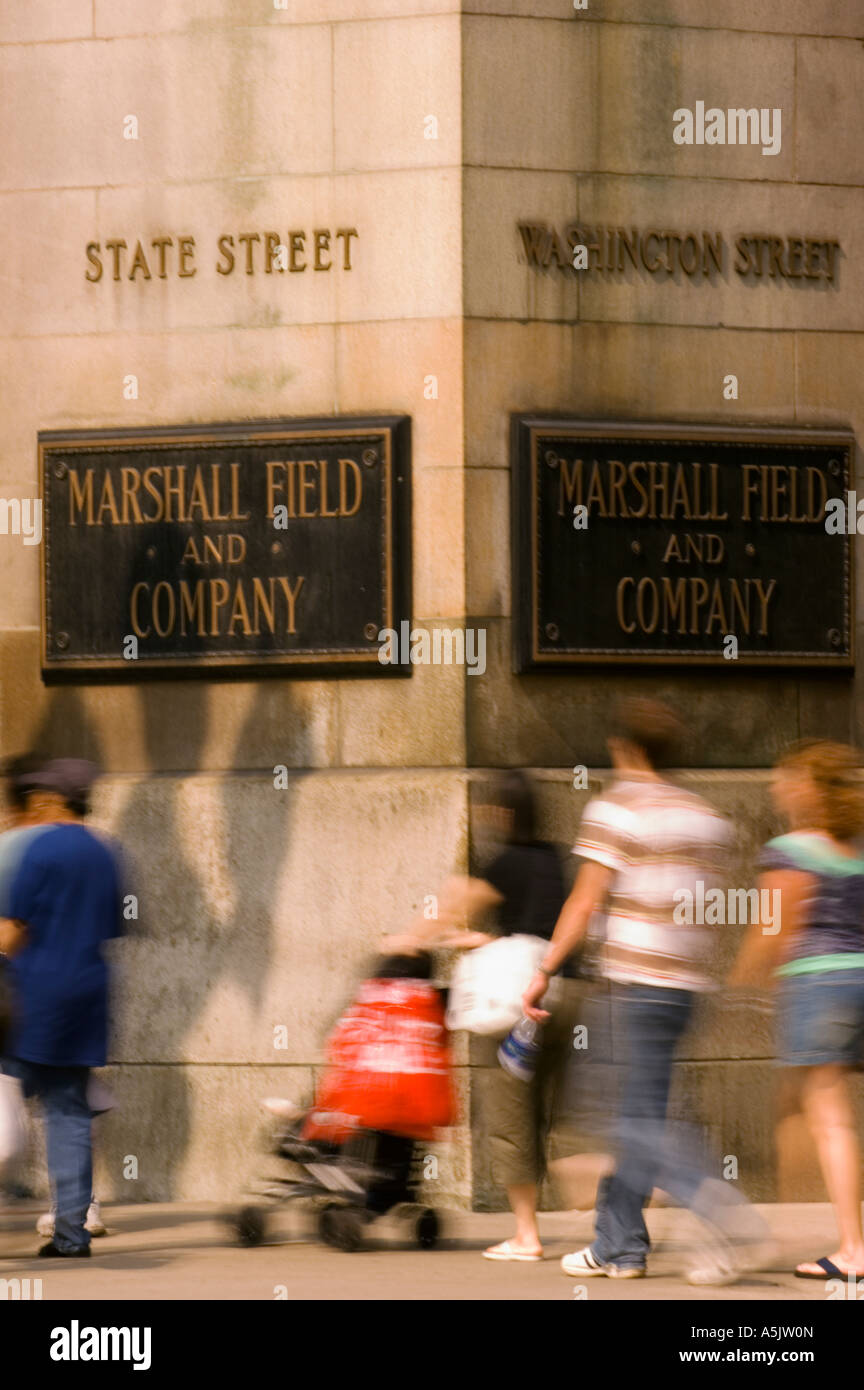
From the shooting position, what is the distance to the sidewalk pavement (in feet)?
25.3

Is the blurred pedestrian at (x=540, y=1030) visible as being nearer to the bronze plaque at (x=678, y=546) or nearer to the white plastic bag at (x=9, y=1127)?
the white plastic bag at (x=9, y=1127)

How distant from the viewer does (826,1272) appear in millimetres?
7930

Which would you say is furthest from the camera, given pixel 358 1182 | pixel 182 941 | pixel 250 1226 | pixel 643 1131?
pixel 182 941

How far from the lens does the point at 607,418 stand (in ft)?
34.3

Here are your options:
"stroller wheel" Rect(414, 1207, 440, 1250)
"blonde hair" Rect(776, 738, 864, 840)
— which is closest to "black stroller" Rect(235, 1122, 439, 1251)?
"stroller wheel" Rect(414, 1207, 440, 1250)

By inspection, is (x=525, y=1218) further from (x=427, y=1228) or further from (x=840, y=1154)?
(x=840, y=1154)

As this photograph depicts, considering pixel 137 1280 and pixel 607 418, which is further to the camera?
pixel 607 418

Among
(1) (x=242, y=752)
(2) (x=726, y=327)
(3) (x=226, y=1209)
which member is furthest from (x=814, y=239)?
(3) (x=226, y=1209)

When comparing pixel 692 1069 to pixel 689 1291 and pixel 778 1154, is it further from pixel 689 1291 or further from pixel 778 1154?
pixel 689 1291

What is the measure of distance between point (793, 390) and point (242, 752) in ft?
9.67

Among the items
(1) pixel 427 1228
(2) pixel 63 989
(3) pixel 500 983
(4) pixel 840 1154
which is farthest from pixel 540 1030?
(2) pixel 63 989

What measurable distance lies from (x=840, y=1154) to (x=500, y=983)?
1363 mm

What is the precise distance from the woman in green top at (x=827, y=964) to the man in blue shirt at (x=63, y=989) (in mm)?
2473

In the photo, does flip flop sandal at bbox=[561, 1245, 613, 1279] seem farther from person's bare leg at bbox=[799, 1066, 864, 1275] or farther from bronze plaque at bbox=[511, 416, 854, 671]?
bronze plaque at bbox=[511, 416, 854, 671]
